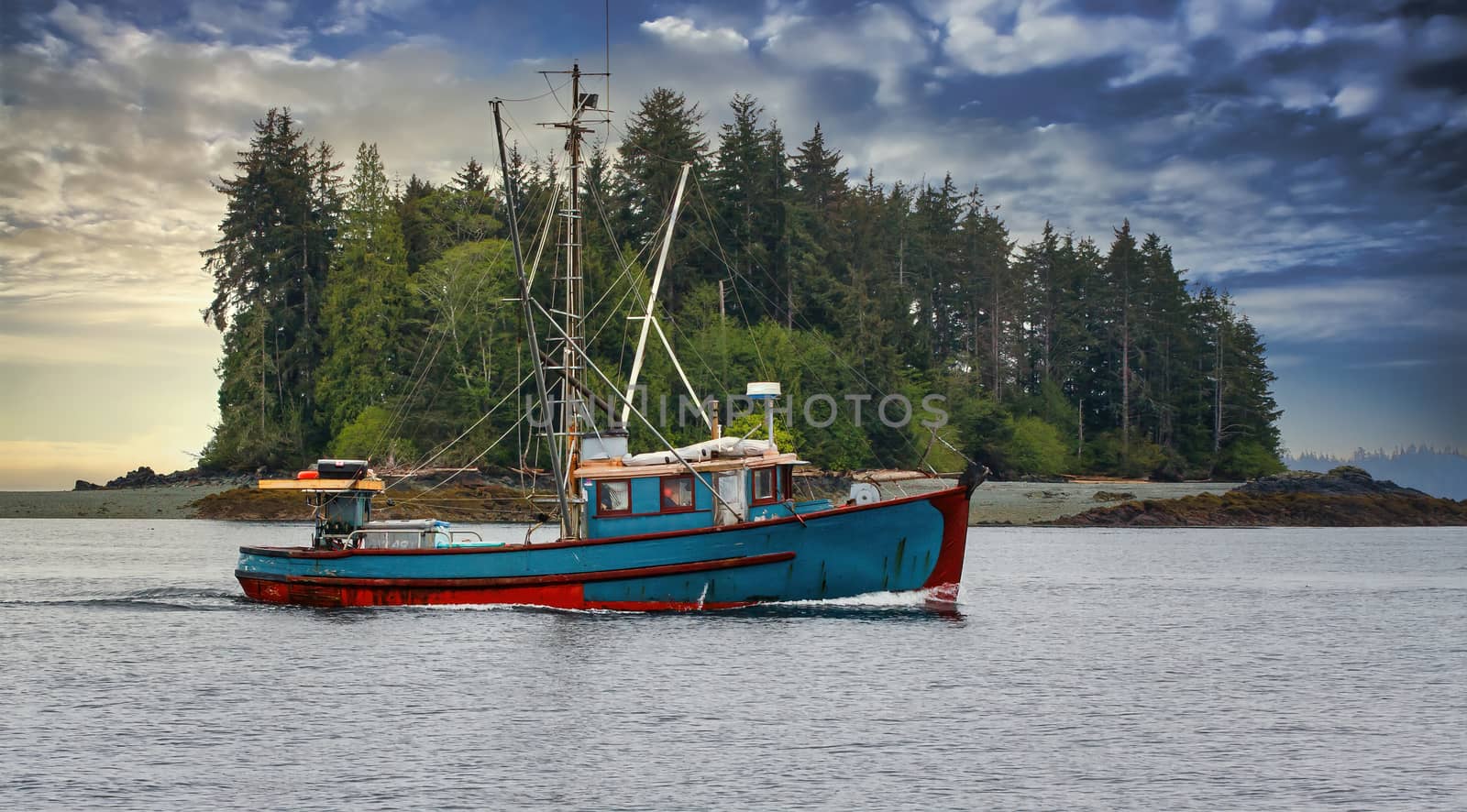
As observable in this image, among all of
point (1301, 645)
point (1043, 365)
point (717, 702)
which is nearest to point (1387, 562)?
point (1301, 645)

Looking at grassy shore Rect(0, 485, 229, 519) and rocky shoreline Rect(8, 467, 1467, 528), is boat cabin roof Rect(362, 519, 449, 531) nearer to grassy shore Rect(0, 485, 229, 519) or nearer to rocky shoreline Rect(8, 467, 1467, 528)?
rocky shoreline Rect(8, 467, 1467, 528)

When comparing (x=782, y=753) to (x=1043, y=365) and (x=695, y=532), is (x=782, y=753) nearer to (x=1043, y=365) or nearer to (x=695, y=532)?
(x=695, y=532)

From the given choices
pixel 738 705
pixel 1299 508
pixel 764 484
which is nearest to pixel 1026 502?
pixel 1299 508

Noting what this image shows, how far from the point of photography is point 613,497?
124 ft

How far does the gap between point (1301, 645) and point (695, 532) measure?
53.6 feet

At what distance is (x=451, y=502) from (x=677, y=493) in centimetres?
6667

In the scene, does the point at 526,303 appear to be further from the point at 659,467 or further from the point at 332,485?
the point at 332,485

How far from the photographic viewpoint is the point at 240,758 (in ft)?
78.3


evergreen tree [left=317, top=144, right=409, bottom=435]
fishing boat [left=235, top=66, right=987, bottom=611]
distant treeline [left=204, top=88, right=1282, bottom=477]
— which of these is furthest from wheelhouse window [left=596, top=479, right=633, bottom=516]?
evergreen tree [left=317, top=144, right=409, bottom=435]

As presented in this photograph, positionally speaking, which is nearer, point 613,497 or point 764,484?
point 613,497

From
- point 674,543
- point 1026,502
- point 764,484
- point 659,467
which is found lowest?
point 674,543

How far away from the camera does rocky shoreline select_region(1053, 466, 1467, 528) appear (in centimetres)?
10144

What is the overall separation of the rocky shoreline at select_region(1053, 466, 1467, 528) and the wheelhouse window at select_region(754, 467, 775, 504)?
63.3 meters

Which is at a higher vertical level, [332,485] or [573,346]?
[573,346]
